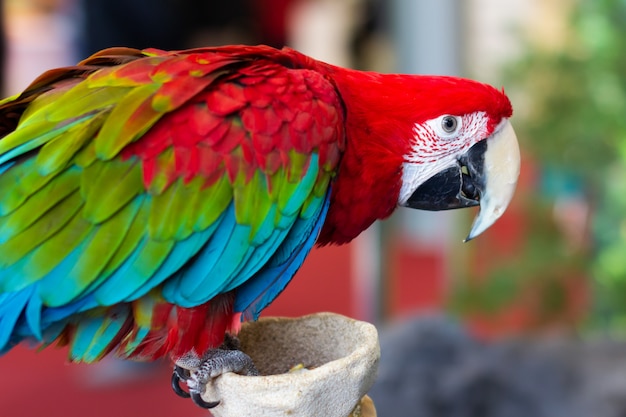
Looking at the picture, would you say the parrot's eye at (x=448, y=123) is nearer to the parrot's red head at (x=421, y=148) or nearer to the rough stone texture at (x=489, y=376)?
the parrot's red head at (x=421, y=148)

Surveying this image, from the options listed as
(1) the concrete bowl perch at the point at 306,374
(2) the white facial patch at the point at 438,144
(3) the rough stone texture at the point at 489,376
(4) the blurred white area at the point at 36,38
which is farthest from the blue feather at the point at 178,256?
(4) the blurred white area at the point at 36,38

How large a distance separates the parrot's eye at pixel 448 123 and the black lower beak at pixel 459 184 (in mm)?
35

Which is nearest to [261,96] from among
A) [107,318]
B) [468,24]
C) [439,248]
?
[107,318]

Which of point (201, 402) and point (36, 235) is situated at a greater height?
point (36, 235)

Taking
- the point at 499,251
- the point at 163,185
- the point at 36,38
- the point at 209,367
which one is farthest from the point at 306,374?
the point at 36,38

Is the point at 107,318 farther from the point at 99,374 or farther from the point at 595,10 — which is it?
the point at 99,374

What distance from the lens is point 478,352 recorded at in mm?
1338

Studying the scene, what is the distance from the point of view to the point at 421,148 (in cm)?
66

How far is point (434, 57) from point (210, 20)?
0.79 meters

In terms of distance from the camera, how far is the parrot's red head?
0.65 m

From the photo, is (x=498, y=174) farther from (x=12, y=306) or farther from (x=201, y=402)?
(x=12, y=306)

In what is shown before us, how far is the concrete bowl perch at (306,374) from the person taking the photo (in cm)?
56

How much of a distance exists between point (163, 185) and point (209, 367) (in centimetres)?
16

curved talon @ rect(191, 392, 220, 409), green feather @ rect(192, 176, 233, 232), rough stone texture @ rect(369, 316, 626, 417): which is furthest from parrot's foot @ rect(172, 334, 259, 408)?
rough stone texture @ rect(369, 316, 626, 417)
